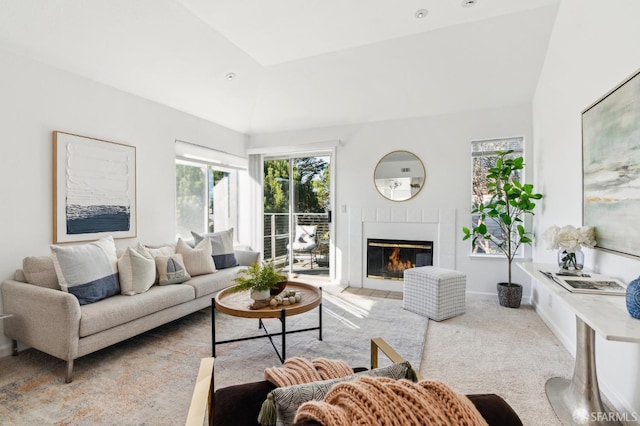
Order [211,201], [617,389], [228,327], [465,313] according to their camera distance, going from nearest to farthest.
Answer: [617,389]
[228,327]
[465,313]
[211,201]

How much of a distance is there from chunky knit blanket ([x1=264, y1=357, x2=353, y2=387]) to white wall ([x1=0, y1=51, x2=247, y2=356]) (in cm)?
283

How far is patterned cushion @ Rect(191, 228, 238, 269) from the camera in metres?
3.90

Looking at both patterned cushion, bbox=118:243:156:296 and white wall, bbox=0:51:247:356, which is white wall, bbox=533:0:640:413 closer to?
patterned cushion, bbox=118:243:156:296

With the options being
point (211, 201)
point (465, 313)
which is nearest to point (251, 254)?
point (211, 201)

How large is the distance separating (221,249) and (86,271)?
1.55 metres

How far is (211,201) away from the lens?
16.1ft

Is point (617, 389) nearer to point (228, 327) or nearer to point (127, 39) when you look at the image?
point (228, 327)

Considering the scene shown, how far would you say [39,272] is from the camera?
250 centimetres

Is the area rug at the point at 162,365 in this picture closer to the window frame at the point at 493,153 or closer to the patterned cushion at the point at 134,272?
the patterned cushion at the point at 134,272

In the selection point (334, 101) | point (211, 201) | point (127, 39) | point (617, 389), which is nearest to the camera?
point (617, 389)

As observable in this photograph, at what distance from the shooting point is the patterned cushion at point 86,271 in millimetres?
2461

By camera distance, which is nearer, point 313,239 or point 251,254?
point 251,254

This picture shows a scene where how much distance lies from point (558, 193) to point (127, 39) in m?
4.34

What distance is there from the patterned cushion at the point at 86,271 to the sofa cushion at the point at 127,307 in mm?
92
